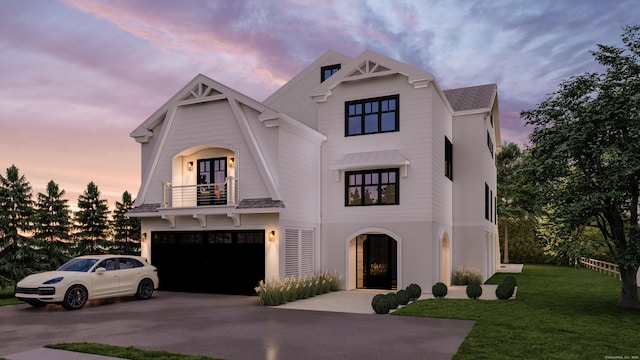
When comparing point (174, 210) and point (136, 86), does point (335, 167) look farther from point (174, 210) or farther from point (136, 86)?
point (136, 86)

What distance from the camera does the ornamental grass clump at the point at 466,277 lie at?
861 inches

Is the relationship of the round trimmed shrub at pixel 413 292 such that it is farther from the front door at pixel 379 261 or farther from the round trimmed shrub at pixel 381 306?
the front door at pixel 379 261

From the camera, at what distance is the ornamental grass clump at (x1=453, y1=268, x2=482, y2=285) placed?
21859 mm

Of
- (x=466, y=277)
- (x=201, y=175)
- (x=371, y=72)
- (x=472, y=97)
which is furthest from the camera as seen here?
(x=472, y=97)

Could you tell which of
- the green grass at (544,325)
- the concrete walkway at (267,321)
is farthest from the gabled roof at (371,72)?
the green grass at (544,325)

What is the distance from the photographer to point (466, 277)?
2192 cm

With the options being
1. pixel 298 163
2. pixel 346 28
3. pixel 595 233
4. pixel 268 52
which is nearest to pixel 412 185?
pixel 298 163

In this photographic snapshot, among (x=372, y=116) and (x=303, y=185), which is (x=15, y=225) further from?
(x=372, y=116)

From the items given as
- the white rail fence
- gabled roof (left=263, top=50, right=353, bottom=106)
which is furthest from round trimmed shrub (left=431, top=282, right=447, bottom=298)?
the white rail fence

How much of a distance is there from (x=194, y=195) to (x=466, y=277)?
12561mm

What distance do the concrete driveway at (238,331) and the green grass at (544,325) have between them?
60cm

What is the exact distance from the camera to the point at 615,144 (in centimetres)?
1388

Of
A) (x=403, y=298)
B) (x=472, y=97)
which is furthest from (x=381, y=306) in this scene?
(x=472, y=97)

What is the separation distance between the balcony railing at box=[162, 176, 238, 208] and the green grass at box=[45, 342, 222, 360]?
967 cm
